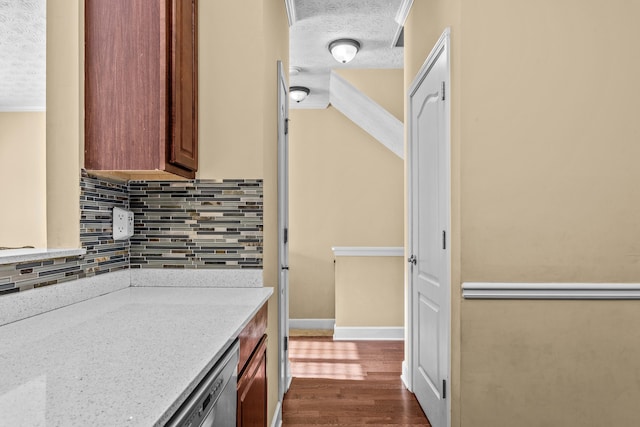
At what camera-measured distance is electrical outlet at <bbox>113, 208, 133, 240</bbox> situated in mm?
1631

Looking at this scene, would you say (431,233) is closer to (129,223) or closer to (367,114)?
(129,223)

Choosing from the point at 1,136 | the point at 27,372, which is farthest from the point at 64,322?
the point at 1,136

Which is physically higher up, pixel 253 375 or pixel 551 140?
pixel 551 140

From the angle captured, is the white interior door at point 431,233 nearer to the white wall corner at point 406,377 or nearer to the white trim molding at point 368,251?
the white wall corner at point 406,377

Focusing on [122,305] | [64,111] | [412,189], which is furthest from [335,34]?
[122,305]

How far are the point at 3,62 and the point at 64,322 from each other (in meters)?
2.28

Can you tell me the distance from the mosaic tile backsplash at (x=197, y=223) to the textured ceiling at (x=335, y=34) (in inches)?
65.2

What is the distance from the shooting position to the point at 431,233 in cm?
220

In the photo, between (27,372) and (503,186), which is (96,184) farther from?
(503,186)

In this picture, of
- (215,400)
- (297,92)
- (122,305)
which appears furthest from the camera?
(297,92)

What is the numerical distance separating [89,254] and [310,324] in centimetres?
317

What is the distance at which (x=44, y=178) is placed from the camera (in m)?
1.50

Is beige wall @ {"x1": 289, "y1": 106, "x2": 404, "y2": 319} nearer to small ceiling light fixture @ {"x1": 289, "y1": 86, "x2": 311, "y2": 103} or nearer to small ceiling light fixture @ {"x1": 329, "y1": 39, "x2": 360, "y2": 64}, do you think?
small ceiling light fixture @ {"x1": 289, "y1": 86, "x2": 311, "y2": 103}

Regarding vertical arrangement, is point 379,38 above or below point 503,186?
above
